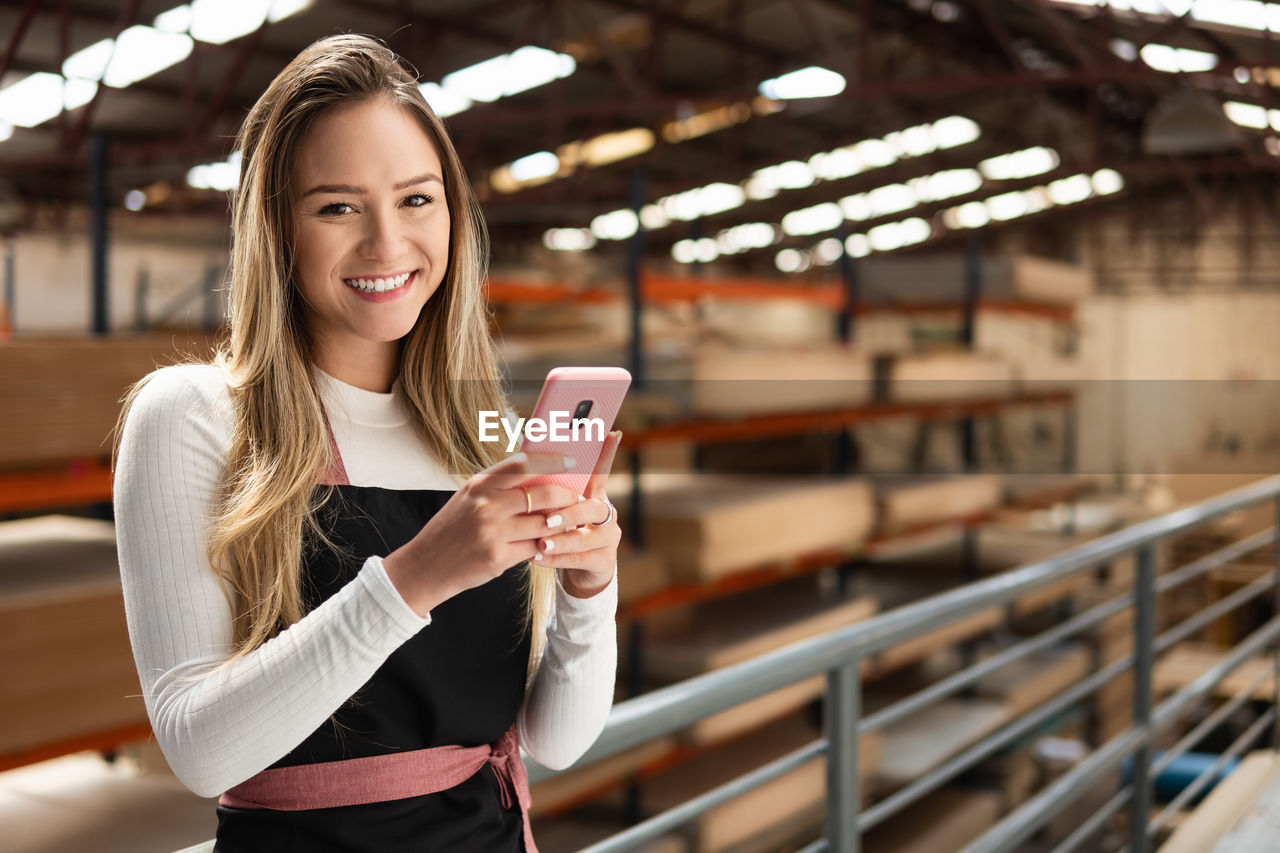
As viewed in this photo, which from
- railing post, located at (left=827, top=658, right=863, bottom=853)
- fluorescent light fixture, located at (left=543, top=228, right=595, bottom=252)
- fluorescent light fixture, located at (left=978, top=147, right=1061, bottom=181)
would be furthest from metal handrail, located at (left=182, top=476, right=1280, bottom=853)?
fluorescent light fixture, located at (left=978, top=147, right=1061, bottom=181)

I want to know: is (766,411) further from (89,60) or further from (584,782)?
(89,60)

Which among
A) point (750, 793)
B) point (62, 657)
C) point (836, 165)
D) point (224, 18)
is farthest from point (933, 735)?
point (836, 165)

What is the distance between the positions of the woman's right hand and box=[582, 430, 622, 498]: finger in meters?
0.05

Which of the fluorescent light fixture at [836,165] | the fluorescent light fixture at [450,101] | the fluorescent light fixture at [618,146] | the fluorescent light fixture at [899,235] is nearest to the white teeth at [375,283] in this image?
the fluorescent light fixture at [450,101]

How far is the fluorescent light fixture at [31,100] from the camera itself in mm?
9375

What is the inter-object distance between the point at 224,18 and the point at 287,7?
1.61ft

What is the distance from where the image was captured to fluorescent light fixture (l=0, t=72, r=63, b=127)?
9.38m

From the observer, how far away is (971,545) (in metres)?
8.64

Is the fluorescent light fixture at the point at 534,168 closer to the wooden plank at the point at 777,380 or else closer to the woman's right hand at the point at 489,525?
the wooden plank at the point at 777,380

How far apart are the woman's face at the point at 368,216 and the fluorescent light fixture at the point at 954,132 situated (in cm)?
1584

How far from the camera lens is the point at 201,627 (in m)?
0.87

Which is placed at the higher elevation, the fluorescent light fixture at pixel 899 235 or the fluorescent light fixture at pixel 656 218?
the fluorescent light fixture at pixel 899 235

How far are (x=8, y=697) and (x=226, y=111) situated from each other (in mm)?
8718

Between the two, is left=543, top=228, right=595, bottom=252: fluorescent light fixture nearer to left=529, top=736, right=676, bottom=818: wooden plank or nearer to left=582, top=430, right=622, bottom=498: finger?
left=529, top=736, right=676, bottom=818: wooden plank
